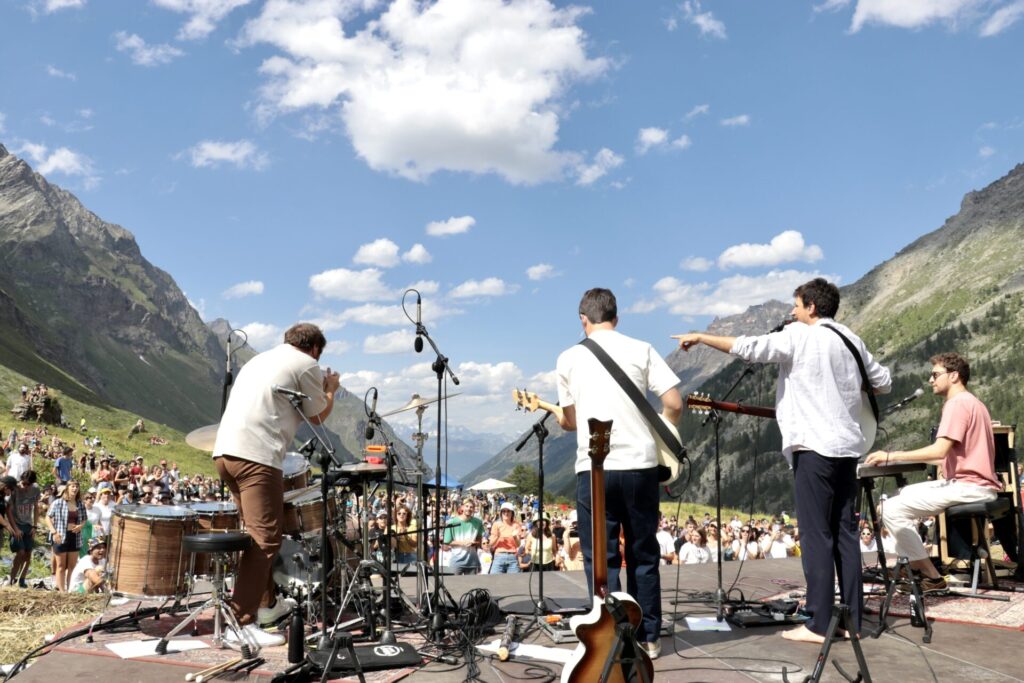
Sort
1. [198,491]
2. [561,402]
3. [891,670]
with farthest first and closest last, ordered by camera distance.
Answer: [198,491] → [561,402] → [891,670]

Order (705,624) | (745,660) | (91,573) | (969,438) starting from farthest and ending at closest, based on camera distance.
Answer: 1. (91,573)
2. (969,438)
3. (705,624)
4. (745,660)

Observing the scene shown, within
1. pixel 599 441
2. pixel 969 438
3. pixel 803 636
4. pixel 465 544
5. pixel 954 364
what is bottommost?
→ pixel 803 636

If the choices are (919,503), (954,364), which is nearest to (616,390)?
(919,503)

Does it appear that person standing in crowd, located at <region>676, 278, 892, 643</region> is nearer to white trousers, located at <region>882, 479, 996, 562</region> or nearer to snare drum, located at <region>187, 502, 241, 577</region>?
white trousers, located at <region>882, 479, 996, 562</region>

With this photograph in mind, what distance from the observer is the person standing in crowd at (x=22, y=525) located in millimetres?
11516

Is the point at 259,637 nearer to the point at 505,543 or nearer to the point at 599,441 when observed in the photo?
the point at 599,441

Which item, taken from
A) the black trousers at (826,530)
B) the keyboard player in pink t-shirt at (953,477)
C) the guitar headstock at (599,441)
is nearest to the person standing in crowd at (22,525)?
the guitar headstock at (599,441)

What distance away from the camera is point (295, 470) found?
239 inches

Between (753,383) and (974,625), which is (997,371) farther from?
(974,625)

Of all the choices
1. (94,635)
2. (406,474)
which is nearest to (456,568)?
(406,474)

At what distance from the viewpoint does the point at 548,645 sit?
4844mm

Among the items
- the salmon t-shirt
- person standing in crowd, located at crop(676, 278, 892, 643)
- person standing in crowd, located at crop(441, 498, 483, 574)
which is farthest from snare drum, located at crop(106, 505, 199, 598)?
the salmon t-shirt

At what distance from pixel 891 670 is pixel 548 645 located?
1.90 m

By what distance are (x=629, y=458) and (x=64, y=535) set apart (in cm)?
1043
